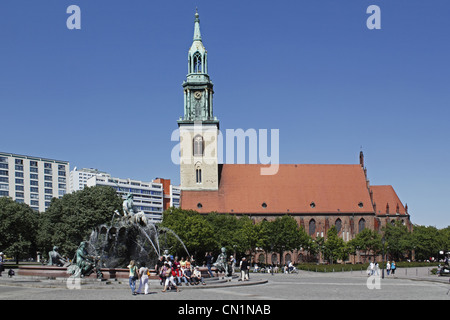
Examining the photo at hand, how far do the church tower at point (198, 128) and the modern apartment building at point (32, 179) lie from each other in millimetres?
79131

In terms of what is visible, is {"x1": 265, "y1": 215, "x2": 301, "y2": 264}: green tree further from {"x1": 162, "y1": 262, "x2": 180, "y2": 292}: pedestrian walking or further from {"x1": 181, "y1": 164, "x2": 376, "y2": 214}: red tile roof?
{"x1": 162, "y1": 262, "x2": 180, "y2": 292}: pedestrian walking

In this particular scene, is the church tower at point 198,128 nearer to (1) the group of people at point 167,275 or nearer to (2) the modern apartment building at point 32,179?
(1) the group of people at point 167,275

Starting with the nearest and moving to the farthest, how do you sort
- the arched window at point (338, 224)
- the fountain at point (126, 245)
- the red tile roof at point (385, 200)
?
the fountain at point (126, 245) → the arched window at point (338, 224) → the red tile roof at point (385, 200)

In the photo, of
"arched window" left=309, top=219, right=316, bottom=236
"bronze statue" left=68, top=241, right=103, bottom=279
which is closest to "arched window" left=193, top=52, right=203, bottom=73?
"arched window" left=309, top=219, right=316, bottom=236

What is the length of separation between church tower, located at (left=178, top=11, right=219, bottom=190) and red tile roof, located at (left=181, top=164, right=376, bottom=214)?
2472mm

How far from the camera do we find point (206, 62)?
85250 mm

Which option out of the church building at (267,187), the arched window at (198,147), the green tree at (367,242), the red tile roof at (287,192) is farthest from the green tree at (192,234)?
the green tree at (367,242)

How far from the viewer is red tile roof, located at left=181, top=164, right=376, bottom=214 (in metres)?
89.4

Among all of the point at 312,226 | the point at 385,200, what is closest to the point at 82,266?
the point at 312,226

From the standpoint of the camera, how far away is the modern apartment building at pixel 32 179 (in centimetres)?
15850

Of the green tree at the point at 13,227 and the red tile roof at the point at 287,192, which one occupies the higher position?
the red tile roof at the point at 287,192
